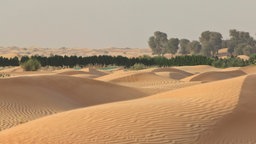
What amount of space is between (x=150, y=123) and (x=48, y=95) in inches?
456

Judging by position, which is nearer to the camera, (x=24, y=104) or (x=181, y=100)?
(x=181, y=100)

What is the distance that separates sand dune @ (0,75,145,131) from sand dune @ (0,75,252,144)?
415 centimetres

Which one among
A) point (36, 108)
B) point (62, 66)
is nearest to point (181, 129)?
point (36, 108)

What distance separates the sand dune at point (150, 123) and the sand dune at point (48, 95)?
4.15 m

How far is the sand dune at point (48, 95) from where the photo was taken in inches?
774

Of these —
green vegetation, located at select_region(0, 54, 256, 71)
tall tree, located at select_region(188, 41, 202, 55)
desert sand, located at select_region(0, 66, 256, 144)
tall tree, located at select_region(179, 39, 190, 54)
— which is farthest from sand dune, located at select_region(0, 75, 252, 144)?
tall tree, located at select_region(179, 39, 190, 54)

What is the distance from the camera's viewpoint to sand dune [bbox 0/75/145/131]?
64.5ft

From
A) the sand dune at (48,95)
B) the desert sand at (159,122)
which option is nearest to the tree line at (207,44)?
the sand dune at (48,95)

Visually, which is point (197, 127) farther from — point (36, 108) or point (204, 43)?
point (204, 43)

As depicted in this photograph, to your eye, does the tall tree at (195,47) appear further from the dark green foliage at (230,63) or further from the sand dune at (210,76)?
the sand dune at (210,76)

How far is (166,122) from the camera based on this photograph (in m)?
12.5

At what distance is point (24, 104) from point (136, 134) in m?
10.1

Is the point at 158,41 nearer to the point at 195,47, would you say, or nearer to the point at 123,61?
the point at 195,47

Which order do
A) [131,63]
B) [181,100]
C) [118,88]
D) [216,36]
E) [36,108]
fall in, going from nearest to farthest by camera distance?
[181,100] < [36,108] < [118,88] < [131,63] < [216,36]
